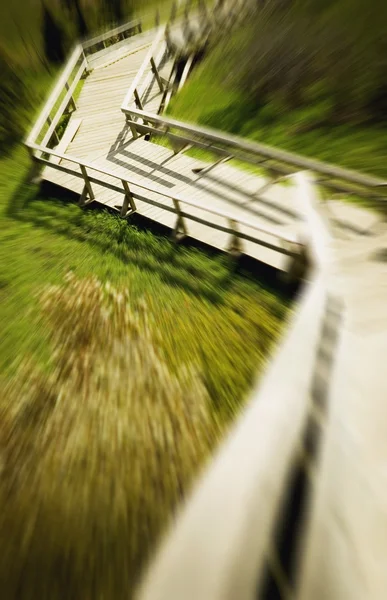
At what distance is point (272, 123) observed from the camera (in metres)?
7.13

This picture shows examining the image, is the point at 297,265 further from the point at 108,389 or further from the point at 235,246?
the point at 108,389

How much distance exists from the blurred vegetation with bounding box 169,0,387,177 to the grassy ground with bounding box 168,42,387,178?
2 cm

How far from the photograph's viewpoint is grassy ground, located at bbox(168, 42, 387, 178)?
19.5 feet

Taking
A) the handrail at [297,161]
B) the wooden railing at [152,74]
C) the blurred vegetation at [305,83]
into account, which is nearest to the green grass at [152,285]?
the handrail at [297,161]

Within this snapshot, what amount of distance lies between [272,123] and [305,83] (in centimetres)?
132

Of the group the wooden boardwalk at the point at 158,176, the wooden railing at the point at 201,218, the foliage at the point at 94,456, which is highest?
the wooden boardwalk at the point at 158,176

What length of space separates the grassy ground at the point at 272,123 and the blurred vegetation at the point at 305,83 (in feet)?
0.06

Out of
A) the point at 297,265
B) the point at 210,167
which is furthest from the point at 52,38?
the point at 297,265

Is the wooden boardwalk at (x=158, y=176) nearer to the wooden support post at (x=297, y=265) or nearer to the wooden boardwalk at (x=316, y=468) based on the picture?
the wooden support post at (x=297, y=265)

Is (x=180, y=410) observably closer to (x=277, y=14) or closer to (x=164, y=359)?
(x=164, y=359)

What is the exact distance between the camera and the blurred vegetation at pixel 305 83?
625 centimetres

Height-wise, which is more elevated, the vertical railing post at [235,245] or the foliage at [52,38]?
the foliage at [52,38]

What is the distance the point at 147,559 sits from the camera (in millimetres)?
3117

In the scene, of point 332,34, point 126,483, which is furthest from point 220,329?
point 332,34
